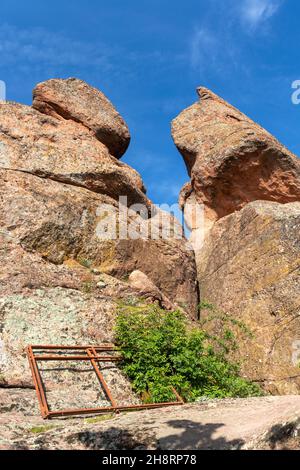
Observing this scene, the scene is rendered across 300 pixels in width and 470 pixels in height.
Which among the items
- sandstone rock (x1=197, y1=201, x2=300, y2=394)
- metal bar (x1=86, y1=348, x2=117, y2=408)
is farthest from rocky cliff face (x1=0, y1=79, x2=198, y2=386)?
sandstone rock (x1=197, y1=201, x2=300, y2=394)

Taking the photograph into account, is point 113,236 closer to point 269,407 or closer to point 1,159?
point 1,159

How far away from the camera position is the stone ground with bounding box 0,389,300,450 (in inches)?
221

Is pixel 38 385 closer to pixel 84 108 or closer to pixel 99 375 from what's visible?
pixel 99 375

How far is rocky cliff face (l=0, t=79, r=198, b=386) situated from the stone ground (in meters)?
2.25

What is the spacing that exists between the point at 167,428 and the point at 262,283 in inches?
408

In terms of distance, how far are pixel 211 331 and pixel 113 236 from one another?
508cm

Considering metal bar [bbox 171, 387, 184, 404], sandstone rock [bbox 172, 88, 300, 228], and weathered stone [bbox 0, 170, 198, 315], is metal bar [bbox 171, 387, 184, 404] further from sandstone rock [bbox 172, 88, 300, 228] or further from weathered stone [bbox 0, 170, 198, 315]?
sandstone rock [bbox 172, 88, 300, 228]

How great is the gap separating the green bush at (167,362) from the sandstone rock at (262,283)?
2025mm

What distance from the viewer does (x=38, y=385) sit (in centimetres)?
895

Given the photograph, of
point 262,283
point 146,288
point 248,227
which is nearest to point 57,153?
point 146,288

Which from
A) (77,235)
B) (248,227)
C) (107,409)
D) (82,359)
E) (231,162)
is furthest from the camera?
(231,162)

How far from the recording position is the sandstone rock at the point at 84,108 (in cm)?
2028

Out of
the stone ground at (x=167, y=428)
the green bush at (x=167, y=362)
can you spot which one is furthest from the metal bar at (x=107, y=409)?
the green bush at (x=167, y=362)

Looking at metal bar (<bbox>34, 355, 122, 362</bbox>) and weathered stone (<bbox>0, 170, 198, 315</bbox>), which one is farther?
weathered stone (<bbox>0, 170, 198, 315</bbox>)
